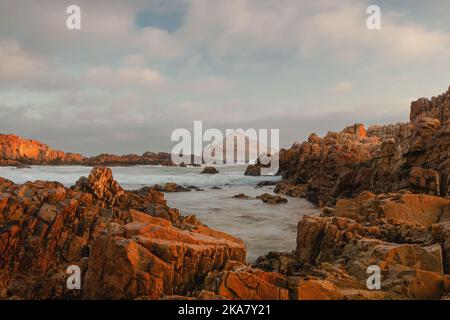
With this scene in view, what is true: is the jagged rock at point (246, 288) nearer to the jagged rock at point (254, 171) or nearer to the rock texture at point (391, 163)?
the rock texture at point (391, 163)

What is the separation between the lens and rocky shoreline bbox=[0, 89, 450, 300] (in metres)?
5.93

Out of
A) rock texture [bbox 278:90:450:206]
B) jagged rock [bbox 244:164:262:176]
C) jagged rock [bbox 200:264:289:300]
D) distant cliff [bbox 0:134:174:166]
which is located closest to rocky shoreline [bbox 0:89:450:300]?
jagged rock [bbox 200:264:289:300]

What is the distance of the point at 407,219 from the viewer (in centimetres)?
1073

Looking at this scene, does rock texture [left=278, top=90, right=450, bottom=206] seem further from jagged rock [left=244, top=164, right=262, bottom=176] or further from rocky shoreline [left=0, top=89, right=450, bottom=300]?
jagged rock [left=244, top=164, right=262, bottom=176]

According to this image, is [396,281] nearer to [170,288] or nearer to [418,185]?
[170,288]

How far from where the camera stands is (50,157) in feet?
308

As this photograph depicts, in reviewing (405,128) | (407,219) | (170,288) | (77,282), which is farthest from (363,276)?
(405,128)

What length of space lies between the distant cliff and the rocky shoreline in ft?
259

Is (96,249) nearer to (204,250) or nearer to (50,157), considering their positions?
(204,250)

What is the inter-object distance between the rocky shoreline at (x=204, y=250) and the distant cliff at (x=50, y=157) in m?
79.0

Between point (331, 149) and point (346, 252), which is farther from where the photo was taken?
point (331, 149)
